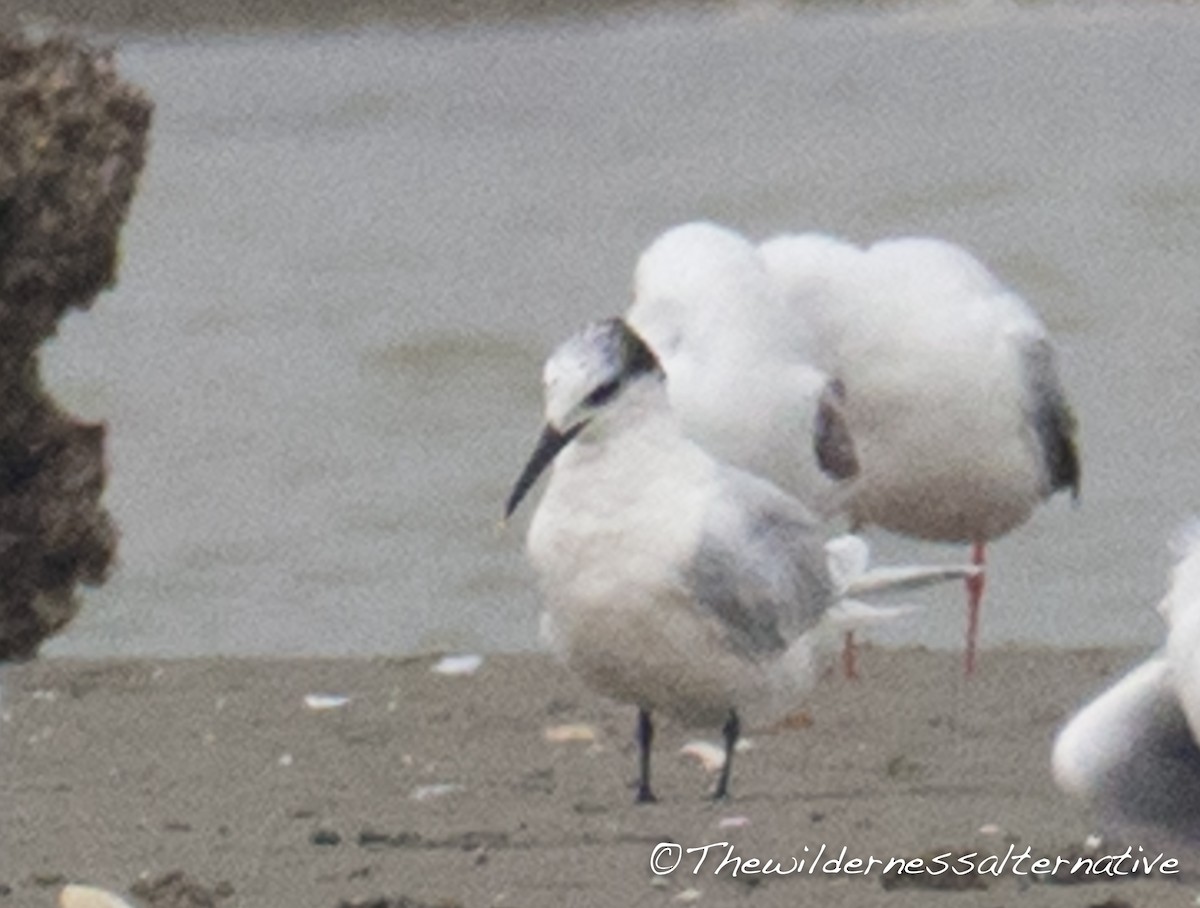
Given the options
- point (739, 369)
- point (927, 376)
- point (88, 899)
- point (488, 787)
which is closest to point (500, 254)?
point (927, 376)

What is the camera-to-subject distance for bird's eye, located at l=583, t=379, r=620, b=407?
306 inches

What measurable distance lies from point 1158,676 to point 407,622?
6784mm

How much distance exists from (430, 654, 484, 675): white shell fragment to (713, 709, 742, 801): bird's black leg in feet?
5.92

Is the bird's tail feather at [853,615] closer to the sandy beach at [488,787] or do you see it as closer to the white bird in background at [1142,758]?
the sandy beach at [488,787]

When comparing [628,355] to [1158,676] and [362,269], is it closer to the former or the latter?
[1158,676]

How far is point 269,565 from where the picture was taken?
14.1 meters

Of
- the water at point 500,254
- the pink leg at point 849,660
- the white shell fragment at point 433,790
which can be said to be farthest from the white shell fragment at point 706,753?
the water at point 500,254

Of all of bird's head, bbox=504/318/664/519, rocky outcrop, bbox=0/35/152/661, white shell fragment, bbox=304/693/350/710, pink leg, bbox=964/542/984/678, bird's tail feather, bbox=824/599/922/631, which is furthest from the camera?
pink leg, bbox=964/542/984/678

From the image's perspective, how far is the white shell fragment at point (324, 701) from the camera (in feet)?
30.0

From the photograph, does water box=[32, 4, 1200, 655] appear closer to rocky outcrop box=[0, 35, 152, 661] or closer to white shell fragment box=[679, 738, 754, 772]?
white shell fragment box=[679, 738, 754, 772]

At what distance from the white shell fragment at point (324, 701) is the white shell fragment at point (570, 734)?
0.59 m

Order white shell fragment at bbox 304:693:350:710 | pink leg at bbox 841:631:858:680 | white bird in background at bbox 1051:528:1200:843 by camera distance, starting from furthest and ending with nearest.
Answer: pink leg at bbox 841:631:858:680, white shell fragment at bbox 304:693:350:710, white bird in background at bbox 1051:528:1200:843

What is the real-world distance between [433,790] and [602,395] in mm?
804

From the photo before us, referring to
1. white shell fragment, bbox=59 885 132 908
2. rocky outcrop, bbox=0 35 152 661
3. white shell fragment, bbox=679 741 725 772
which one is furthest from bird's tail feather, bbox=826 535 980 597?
rocky outcrop, bbox=0 35 152 661
